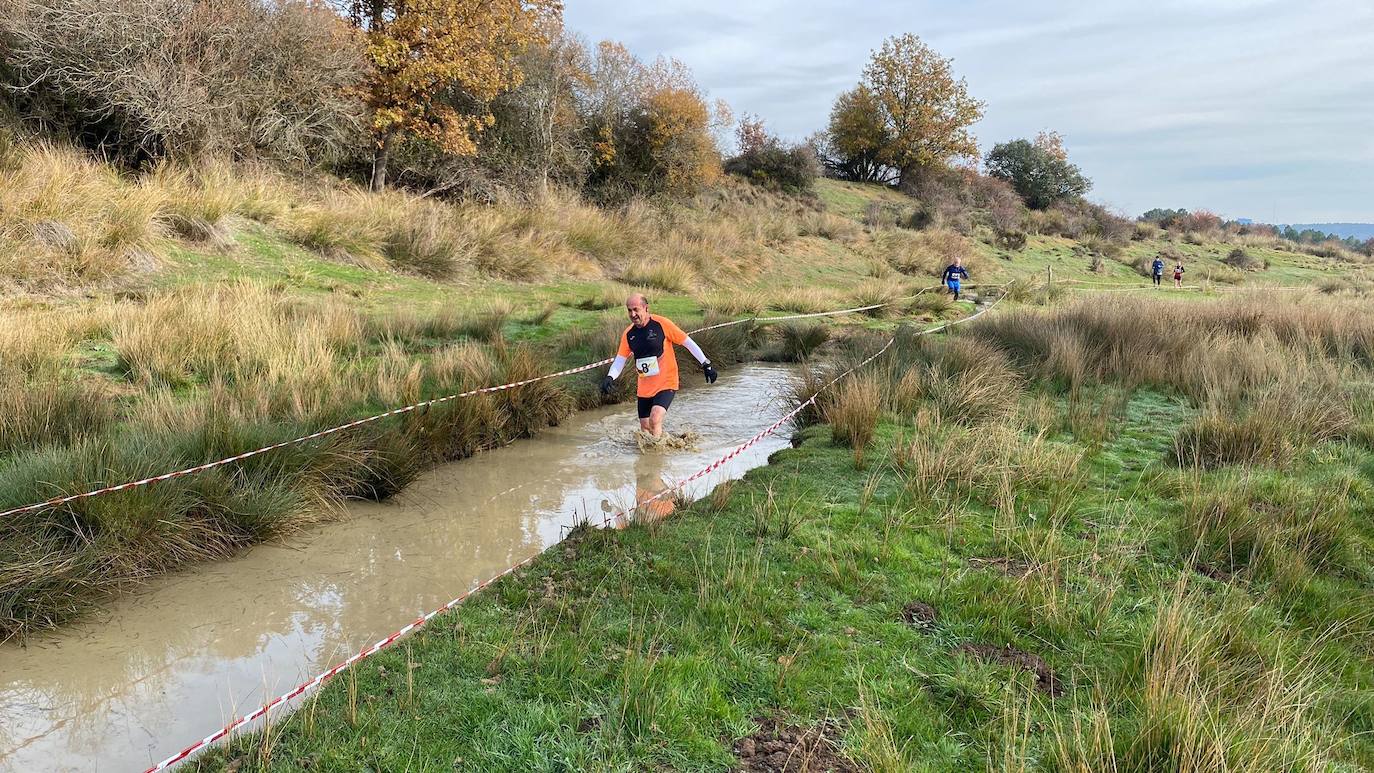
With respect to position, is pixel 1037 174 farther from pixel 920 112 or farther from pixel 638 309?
pixel 638 309

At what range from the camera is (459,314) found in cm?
1141

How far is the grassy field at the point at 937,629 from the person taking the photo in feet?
9.37

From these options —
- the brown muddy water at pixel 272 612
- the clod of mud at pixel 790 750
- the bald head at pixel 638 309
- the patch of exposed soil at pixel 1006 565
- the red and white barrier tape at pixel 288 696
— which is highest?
the bald head at pixel 638 309

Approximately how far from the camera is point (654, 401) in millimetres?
8117

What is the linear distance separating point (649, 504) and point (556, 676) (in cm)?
221

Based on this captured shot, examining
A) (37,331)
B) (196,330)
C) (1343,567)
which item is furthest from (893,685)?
(37,331)

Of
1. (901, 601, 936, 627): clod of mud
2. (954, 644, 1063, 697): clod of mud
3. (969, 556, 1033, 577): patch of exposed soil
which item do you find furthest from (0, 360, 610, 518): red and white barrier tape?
(969, 556, 1033, 577): patch of exposed soil

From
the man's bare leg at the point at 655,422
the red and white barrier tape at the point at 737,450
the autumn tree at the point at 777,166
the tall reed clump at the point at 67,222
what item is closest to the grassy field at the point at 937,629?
the red and white barrier tape at the point at 737,450

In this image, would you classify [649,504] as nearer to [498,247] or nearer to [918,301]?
[498,247]

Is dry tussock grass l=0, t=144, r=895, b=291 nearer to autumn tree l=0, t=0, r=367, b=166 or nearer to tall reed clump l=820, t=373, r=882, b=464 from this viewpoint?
autumn tree l=0, t=0, r=367, b=166

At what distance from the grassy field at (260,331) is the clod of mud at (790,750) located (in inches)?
145

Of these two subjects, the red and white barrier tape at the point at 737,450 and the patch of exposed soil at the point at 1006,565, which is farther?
the red and white barrier tape at the point at 737,450

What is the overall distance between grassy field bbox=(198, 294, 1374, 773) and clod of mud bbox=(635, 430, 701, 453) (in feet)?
4.88

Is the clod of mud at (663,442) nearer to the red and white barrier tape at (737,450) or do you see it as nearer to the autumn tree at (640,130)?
the red and white barrier tape at (737,450)
